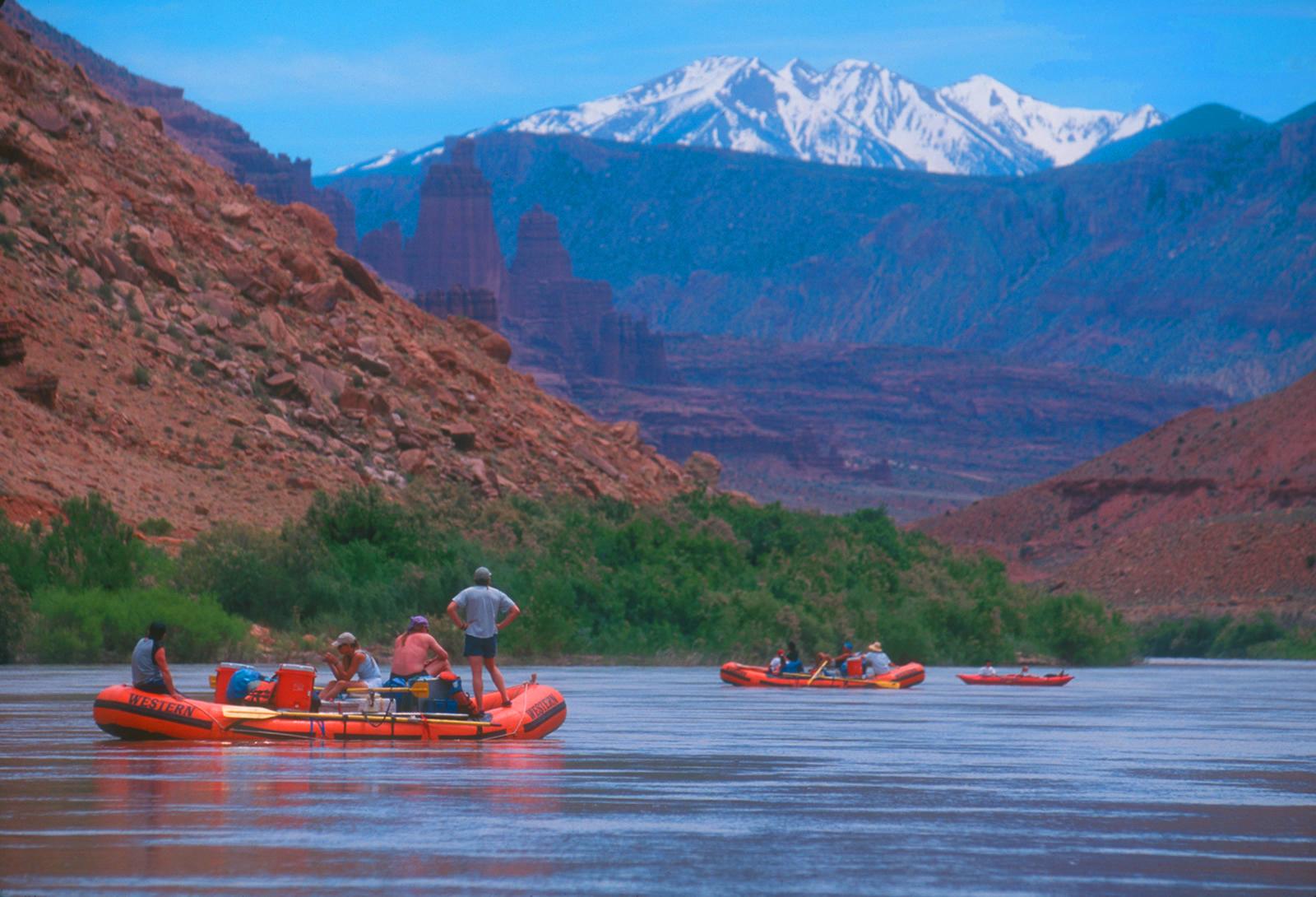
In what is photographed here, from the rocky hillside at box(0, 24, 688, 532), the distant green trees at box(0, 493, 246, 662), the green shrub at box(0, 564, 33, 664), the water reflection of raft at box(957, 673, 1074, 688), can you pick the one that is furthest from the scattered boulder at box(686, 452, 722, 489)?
the green shrub at box(0, 564, 33, 664)

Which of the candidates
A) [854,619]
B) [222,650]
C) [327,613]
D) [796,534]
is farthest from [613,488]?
[222,650]

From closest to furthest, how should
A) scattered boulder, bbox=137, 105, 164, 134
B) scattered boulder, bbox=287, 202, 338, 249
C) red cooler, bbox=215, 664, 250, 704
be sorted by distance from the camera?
red cooler, bbox=215, 664, 250, 704, scattered boulder, bbox=137, 105, 164, 134, scattered boulder, bbox=287, 202, 338, 249

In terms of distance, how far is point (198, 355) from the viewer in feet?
201

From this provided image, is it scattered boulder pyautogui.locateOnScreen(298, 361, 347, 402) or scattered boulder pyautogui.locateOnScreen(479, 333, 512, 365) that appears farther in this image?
scattered boulder pyautogui.locateOnScreen(479, 333, 512, 365)

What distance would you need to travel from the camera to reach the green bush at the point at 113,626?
42562mm

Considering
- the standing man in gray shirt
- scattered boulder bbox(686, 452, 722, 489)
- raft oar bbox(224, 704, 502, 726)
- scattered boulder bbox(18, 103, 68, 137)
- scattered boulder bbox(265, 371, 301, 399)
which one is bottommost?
raft oar bbox(224, 704, 502, 726)

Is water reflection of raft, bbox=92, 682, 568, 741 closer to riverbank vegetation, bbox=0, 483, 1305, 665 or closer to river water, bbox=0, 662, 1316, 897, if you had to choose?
river water, bbox=0, 662, 1316, 897

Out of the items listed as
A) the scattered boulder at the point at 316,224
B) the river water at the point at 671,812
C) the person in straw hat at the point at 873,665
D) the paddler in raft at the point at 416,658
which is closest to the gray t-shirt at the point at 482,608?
the paddler in raft at the point at 416,658

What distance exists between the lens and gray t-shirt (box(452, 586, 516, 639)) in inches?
895

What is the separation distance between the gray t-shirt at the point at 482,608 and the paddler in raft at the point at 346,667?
134 cm

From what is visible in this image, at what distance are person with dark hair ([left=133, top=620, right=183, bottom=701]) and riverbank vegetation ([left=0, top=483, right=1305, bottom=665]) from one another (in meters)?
19.4

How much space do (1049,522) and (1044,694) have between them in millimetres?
91603

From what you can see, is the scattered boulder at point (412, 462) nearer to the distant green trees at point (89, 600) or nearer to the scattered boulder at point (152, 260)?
the scattered boulder at point (152, 260)

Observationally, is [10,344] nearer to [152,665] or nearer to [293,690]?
[293,690]
